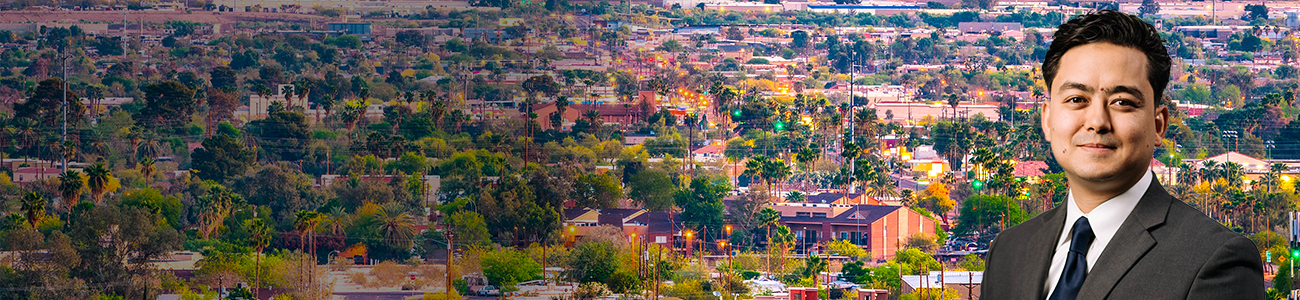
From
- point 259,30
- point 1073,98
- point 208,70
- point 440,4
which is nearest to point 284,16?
point 259,30

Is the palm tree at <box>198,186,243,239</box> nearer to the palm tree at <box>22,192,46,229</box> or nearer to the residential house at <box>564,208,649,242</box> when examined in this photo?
the palm tree at <box>22,192,46,229</box>

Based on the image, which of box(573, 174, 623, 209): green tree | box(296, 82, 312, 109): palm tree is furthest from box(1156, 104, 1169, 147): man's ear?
box(296, 82, 312, 109): palm tree

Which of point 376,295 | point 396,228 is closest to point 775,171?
point 396,228

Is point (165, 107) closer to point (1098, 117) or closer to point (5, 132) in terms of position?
point (5, 132)

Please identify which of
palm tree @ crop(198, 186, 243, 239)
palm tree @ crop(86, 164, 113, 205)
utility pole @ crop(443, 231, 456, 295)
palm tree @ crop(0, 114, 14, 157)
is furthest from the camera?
Answer: palm tree @ crop(0, 114, 14, 157)

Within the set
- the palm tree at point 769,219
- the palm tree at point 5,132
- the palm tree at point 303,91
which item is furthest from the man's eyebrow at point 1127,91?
the palm tree at point 303,91

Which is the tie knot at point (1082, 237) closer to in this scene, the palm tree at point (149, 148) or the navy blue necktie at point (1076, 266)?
the navy blue necktie at point (1076, 266)

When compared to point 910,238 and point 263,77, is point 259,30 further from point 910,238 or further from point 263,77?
point 910,238
